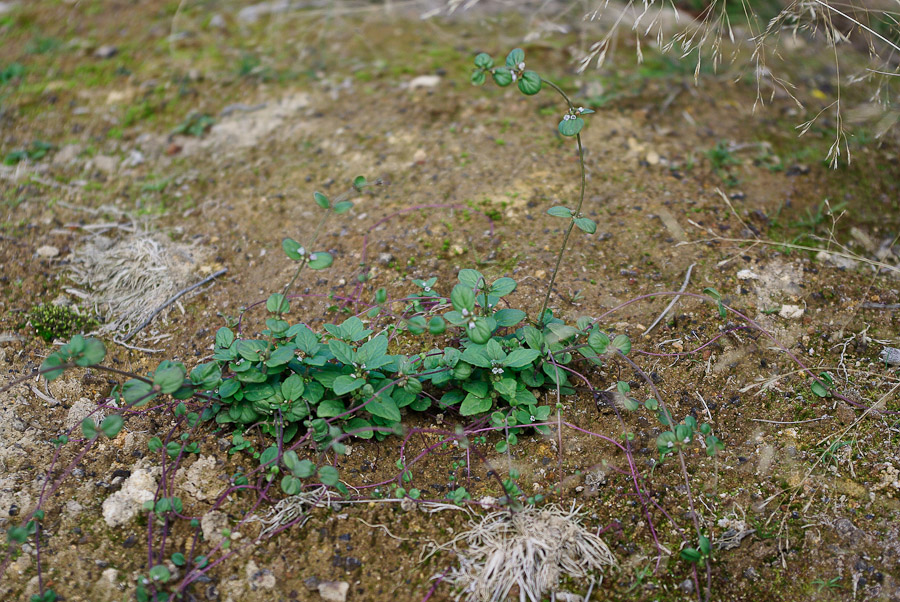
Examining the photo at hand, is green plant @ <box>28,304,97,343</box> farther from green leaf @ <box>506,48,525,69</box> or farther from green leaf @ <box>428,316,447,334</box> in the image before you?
green leaf @ <box>506,48,525,69</box>

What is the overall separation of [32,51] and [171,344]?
2.62 m

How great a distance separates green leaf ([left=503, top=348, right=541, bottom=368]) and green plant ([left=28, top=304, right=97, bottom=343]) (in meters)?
1.59

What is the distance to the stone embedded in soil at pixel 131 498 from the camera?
1790 millimetres

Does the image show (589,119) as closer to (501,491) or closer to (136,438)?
(501,491)

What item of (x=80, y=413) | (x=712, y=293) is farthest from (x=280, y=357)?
(x=712, y=293)

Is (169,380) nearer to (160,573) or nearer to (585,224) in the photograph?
(160,573)

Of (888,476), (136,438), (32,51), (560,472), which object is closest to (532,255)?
(560,472)

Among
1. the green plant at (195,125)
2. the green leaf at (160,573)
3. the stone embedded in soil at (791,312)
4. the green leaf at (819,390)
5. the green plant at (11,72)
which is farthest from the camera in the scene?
the green plant at (11,72)

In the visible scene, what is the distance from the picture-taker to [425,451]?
1.94m

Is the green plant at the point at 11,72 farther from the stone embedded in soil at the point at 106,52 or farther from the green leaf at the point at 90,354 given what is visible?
the green leaf at the point at 90,354

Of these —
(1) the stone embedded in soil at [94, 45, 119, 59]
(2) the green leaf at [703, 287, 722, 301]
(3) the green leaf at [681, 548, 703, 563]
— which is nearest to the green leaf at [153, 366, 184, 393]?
(3) the green leaf at [681, 548, 703, 563]

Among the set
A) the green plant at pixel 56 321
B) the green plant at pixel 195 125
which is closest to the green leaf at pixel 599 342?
the green plant at pixel 56 321

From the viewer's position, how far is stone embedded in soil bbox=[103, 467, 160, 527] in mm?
1790

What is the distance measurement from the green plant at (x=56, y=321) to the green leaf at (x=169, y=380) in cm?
97
